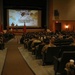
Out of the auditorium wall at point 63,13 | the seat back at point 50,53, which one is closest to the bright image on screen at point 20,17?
Answer: the auditorium wall at point 63,13

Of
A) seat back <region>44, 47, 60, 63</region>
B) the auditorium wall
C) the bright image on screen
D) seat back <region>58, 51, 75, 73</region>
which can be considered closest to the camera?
seat back <region>58, 51, 75, 73</region>

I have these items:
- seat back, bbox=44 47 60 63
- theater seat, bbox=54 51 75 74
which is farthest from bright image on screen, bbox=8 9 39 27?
theater seat, bbox=54 51 75 74

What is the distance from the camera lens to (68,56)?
8.24m

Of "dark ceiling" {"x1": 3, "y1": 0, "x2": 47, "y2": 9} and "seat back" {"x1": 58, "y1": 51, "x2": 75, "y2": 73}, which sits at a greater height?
"dark ceiling" {"x1": 3, "y1": 0, "x2": 47, "y2": 9}

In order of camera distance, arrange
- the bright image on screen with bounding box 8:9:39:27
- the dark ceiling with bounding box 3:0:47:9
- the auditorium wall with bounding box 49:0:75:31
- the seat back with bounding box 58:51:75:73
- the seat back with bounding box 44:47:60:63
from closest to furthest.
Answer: the seat back with bounding box 58:51:75:73 → the seat back with bounding box 44:47:60:63 → the auditorium wall with bounding box 49:0:75:31 → the dark ceiling with bounding box 3:0:47:9 → the bright image on screen with bounding box 8:9:39:27

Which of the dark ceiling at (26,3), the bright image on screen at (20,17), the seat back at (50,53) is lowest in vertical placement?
the seat back at (50,53)

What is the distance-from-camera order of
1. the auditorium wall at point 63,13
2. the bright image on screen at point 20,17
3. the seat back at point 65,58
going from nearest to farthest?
the seat back at point 65,58, the auditorium wall at point 63,13, the bright image on screen at point 20,17

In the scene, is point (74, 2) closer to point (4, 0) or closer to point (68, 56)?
point (4, 0)

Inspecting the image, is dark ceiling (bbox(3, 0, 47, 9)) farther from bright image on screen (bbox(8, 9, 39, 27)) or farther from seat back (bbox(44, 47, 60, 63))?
seat back (bbox(44, 47, 60, 63))

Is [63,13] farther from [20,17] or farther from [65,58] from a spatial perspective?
[65,58]

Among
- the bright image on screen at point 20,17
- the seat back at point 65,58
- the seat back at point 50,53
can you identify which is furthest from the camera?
the bright image on screen at point 20,17

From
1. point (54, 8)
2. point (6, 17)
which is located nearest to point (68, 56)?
point (54, 8)

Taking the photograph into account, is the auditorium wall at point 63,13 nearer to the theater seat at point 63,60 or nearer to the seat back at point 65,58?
the theater seat at point 63,60

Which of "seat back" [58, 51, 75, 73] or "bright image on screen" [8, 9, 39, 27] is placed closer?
"seat back" [58, 51, 75, 73]
